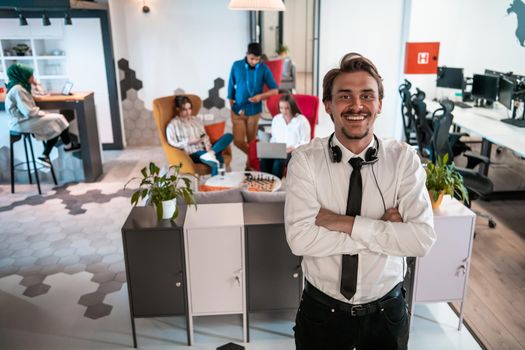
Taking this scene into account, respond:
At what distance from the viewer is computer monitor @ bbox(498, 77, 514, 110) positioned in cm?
557

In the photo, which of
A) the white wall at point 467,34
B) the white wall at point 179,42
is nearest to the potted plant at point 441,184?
the white wall at point 467,34

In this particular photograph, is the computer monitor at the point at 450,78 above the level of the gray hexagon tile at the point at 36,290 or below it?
above

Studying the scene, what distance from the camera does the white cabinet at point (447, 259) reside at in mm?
2735

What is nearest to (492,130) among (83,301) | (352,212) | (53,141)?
(352,212)

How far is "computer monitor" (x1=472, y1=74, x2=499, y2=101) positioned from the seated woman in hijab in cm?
509

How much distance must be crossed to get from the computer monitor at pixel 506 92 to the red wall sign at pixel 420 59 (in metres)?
0.80

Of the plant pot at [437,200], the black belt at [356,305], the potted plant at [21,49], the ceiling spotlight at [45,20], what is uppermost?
the ceiling spotlight at [45,20]

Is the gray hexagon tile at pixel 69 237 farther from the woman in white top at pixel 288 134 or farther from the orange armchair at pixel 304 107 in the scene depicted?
the woman in white top at pixel 288 134

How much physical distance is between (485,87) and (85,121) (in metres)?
4.95

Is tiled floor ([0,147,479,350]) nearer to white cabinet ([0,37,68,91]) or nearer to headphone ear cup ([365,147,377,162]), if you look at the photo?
headphone ear cup ([365,147,377,162])

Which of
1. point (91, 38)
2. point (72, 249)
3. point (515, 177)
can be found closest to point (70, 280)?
point (72, 249)

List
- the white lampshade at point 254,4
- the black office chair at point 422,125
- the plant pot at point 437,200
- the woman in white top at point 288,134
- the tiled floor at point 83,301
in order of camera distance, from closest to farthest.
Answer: the plant pot at point 437,200, the tiled floor at point 83,301, the white lampshade at point 254,4, the woman in white top at point 288,134, the black office chair at point 422,125

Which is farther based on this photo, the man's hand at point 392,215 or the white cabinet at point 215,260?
the white cabinet at point 215,260

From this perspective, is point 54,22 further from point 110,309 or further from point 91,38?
point 110,309
